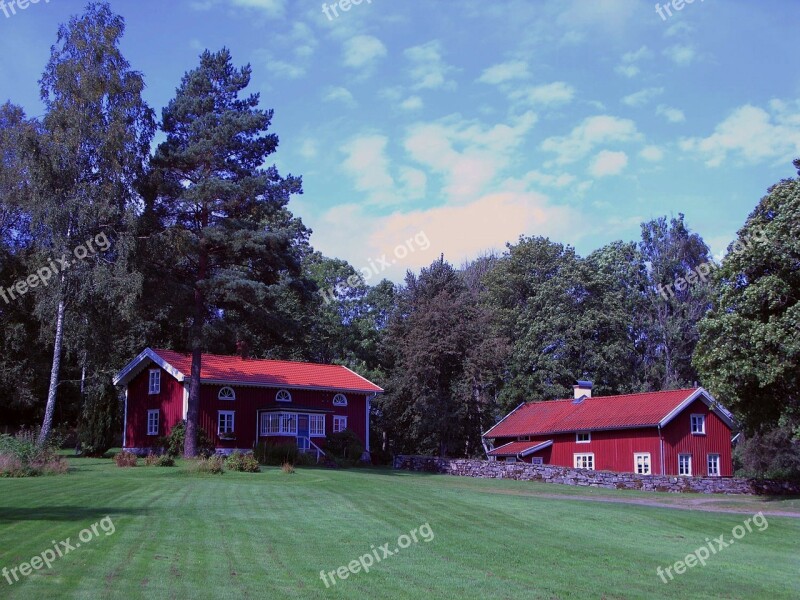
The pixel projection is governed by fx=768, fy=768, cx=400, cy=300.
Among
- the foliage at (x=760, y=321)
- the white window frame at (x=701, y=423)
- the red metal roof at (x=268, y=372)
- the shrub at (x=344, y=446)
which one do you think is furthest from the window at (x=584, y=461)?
the foliage at (x=760, y=321)

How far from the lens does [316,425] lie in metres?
43.4

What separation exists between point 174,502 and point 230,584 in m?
8.08

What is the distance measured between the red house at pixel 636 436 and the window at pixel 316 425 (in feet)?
34.9

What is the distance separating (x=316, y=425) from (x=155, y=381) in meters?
9.21

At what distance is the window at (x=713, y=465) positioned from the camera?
41062mm

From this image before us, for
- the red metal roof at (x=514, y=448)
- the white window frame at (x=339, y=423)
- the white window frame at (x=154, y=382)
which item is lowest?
the red metal roof at (x=514, y=448)

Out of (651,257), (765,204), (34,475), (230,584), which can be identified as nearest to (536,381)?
(651,257)

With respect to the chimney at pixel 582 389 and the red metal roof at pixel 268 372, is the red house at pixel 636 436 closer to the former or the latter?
the chimney at pixel 582 389

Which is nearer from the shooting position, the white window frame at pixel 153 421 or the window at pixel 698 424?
the window at pixel 698 424

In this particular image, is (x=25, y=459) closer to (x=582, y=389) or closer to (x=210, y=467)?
(x=210, y=467)

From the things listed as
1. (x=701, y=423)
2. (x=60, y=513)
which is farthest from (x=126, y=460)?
(x=701, y=423)

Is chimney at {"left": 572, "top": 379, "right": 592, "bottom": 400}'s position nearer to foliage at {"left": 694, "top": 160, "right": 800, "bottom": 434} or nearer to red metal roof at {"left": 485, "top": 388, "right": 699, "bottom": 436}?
red metal roof at {"left": 485, "top": 388, "right": 699, "bottom": 436}

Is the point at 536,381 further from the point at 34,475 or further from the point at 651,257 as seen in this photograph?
the point at 34,475

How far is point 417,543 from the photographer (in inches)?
532
